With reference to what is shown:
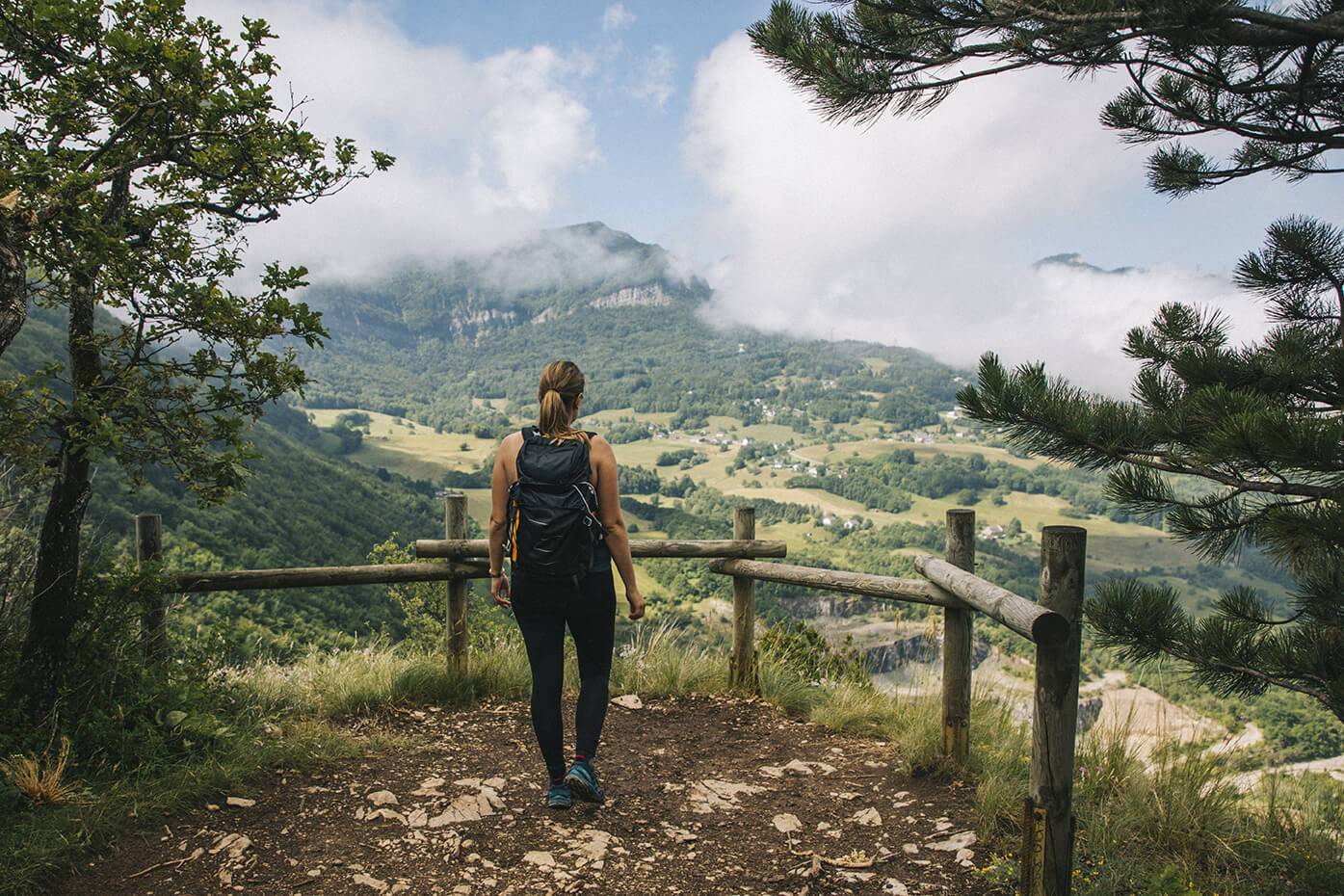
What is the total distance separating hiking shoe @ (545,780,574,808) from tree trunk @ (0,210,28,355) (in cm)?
289

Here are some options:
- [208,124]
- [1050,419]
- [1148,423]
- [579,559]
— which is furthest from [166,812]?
[1148,423]

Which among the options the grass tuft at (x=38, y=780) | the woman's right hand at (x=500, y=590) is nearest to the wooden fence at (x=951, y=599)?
the grass tuft at (x=38, y=780)

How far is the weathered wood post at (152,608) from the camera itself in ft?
14.6

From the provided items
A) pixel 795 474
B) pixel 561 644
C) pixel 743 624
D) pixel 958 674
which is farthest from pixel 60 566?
pixel 795 474

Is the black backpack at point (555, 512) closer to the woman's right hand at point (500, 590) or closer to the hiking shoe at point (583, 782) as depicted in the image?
the woman's right hand at point (500, 590)

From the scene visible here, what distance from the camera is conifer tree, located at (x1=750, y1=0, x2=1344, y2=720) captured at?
251 centimetres

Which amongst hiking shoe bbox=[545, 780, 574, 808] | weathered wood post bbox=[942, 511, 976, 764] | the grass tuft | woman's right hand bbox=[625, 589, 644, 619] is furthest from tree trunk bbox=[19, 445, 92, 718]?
weathered wood post bbox=[942, 511, 976, 764]

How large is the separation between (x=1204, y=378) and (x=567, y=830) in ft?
11.5

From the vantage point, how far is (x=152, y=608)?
4.36 meters

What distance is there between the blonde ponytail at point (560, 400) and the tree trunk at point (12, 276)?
1957 mm

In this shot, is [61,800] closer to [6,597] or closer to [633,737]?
[6,597]

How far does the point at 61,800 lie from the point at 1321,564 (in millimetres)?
4938

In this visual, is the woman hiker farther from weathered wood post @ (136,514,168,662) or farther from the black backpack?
weathered wood post @ (136,514,168,662)

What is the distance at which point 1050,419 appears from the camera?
10.4 ft
